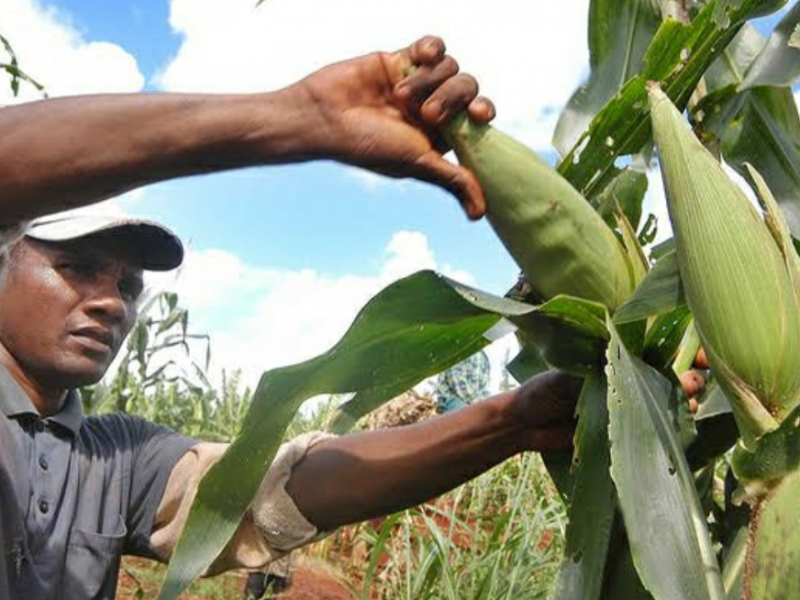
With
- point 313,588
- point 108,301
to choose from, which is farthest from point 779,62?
point 313,588

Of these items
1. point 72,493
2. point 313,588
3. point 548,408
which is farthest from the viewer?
point 313,588

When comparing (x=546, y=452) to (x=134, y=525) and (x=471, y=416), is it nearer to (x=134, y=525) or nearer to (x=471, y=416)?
(x=471, y=416)

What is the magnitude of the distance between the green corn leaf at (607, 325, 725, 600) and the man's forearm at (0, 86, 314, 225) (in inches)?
13.2

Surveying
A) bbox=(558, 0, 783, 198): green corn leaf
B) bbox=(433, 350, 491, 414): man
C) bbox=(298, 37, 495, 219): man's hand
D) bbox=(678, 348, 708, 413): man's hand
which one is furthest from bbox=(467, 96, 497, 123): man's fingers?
bbox=(433, 350, 491, 414): man

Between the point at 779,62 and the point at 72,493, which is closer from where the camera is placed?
the point at 779,62

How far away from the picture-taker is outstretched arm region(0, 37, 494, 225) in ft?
2.72

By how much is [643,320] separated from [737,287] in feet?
0.69

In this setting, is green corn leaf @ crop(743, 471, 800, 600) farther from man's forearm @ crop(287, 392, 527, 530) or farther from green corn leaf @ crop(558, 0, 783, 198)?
man's forearm @ crop(287, 392, 527, 530)

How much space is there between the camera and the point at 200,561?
0.92 metres

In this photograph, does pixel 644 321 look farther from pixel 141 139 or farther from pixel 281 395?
pixel 141 139

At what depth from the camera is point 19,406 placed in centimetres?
144

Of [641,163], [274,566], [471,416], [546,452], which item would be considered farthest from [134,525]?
[274,566]

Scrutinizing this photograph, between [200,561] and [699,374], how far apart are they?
1.75 ft

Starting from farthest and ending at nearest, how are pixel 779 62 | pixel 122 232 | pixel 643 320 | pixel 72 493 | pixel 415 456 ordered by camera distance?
pixel 122 232 → pixel 72 493 → pixel 415 456 → pixel 779 62 → pixel 643 320
